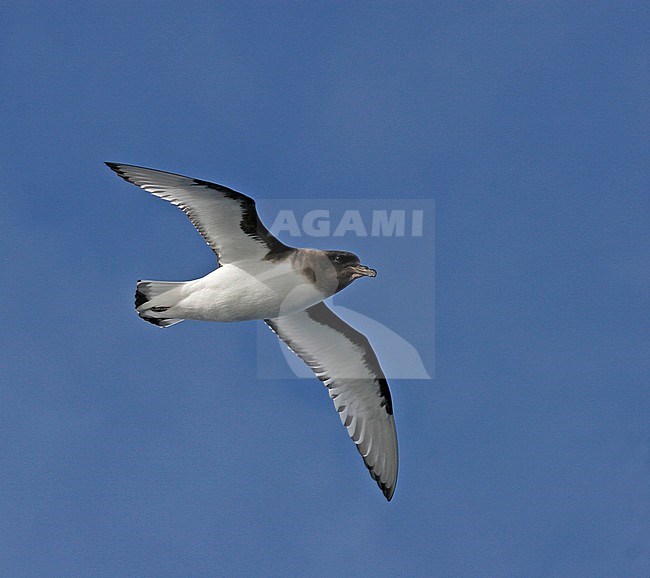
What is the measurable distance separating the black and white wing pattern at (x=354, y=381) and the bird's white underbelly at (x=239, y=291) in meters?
2.31

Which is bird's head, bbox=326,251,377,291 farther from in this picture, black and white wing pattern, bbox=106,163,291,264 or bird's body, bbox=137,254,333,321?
black and white wing pattern, bbox=106,163,291,264

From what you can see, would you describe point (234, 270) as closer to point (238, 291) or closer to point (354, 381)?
point (238, 291)

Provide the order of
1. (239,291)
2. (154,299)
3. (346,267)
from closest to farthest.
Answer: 1. (239,291)
2. (346,267)
3. (154,299)

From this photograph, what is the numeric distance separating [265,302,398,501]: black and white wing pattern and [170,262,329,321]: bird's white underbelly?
2.31m

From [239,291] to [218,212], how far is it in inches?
55.4

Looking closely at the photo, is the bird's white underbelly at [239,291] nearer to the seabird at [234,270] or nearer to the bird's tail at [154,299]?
the seabird at [234,270]

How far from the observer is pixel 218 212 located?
18.8 m

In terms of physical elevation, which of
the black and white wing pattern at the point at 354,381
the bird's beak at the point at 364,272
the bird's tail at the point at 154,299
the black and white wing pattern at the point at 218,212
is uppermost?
the black and white wing pattern at the point at 218,212

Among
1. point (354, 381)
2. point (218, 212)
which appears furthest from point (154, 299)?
point (354, 381)

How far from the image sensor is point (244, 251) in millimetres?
19219

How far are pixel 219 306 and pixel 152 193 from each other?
2235 millimetres

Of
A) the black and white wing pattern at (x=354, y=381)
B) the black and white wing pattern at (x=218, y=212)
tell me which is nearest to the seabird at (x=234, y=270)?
the black and white wing pattern at (x=218, y=212)

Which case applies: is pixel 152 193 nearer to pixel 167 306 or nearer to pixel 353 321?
pixel 167 306

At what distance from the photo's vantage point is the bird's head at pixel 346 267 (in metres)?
19.2
